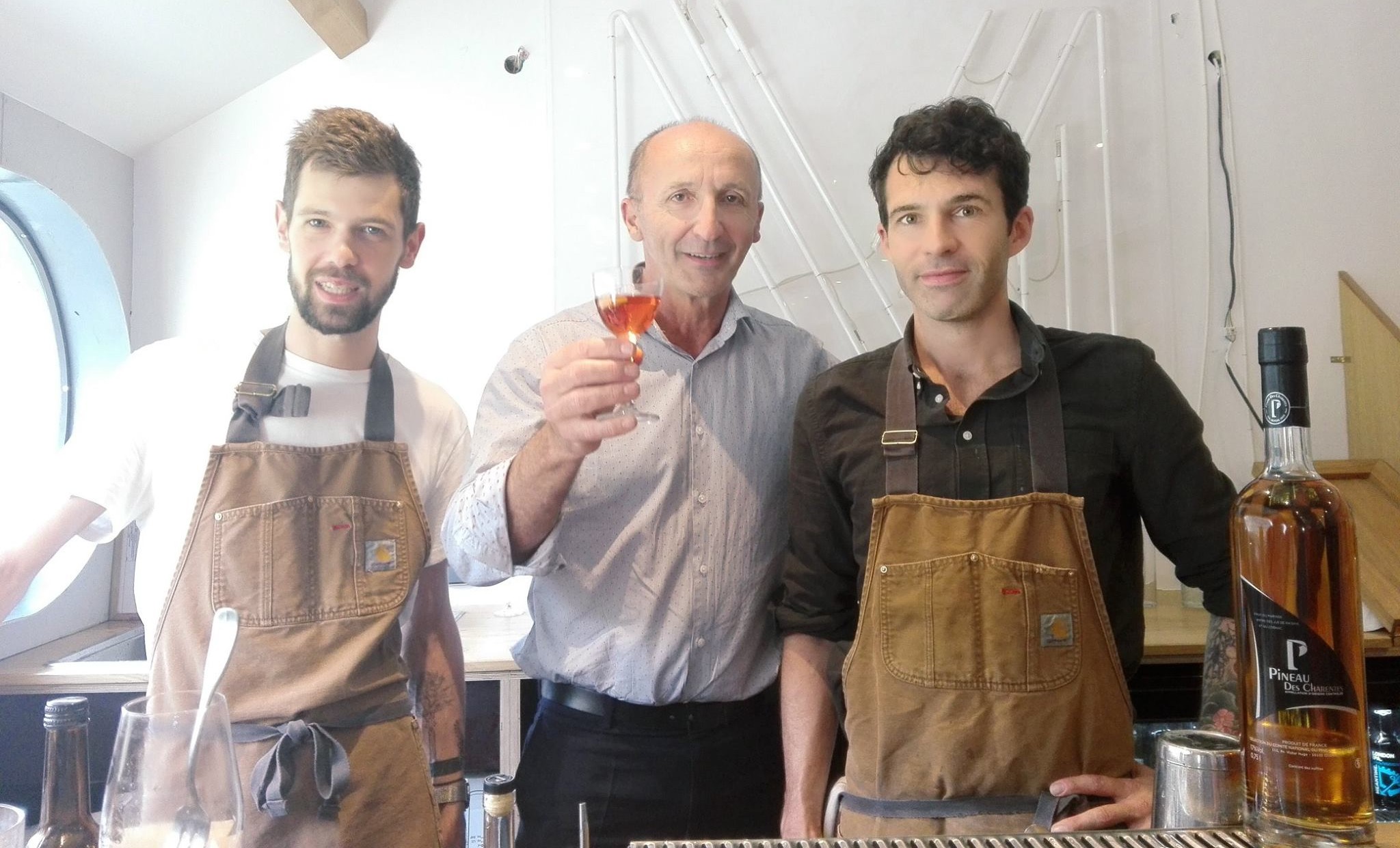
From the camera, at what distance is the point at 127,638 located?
5.06 feet

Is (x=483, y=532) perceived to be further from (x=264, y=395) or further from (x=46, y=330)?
(x=46, y=330)

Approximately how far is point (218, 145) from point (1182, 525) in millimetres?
1653

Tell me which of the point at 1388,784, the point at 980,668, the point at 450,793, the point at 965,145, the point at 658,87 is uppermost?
the point at 658,87

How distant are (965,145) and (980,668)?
2.33 feet

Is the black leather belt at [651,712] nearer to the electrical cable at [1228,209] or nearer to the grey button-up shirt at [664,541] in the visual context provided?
the grey button-up shirt at [664,541]

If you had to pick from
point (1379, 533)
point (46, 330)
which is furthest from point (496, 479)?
point (1379, 533)

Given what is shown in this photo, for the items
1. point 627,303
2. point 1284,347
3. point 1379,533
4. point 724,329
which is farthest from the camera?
point 1379,533

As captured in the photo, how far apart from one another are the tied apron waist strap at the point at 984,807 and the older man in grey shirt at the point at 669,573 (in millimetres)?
330

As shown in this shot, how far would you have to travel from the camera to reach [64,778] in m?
0.75

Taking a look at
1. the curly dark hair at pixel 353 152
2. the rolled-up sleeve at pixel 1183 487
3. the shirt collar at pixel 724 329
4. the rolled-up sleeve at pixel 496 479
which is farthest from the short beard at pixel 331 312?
the rolled-up sleeve at pixel 1183 487

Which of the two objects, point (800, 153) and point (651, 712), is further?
point (800, 153)

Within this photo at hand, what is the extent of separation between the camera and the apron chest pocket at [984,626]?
1222mm

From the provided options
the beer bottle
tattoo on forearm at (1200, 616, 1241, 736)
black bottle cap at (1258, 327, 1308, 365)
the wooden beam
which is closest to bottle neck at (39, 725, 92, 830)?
the beer bottle

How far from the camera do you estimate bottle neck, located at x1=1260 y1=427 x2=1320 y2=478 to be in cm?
69
